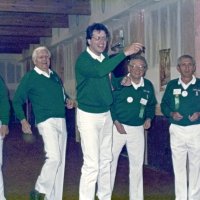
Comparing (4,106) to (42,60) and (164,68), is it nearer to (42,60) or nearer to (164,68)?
(42,60)

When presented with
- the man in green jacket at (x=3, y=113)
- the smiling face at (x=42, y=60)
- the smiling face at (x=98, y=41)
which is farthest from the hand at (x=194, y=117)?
the man in green jacket at (x=3, y=113)

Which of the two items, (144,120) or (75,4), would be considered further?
(75,4)

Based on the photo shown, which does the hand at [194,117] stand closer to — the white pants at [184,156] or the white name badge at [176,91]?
the white pants at [184,156]

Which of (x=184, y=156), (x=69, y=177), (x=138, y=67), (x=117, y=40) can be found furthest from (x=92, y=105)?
(x=117, y=40)

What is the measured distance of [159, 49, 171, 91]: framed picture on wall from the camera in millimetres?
6562

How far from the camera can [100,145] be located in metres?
3.93

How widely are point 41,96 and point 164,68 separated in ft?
9.58

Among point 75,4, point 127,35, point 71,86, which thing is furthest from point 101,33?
point 71,86

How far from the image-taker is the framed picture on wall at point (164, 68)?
6562mm

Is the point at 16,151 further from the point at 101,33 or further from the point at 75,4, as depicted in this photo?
the point at 101,33

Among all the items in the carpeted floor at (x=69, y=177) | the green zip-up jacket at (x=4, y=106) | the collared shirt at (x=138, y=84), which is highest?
the collared shirt at (x=138, y=84)

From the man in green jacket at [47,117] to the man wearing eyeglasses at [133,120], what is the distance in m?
0.50

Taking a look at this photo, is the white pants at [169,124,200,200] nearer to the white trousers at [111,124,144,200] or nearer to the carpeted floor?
the white trousers at [111,124,144,200]

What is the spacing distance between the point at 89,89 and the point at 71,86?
7.91m
